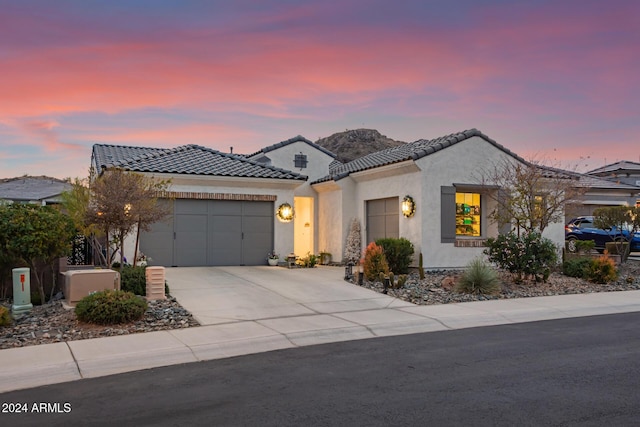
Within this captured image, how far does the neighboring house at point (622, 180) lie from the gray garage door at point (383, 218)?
47.2 ft

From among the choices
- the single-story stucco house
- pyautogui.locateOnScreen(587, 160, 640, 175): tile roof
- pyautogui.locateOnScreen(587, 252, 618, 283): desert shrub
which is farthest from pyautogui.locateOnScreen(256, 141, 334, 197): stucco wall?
pyautogui.locateOnScreen(587, 160, 640, 175): tile roof

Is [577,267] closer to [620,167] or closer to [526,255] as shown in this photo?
[526,255]

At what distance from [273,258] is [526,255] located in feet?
28.9

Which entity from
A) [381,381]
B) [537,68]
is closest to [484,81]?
[537,68]

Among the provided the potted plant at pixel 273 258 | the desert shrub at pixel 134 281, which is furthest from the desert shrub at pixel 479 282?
the desert shrub at pixel 134 281

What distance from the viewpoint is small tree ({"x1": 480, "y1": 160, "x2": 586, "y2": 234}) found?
1557 centimetres

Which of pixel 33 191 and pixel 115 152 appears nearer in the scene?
pixel 115 152

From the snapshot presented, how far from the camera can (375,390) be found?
5785mm

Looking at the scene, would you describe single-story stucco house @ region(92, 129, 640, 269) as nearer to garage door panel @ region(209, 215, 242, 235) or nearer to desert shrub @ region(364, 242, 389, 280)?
garage door panel @ region(209, 215, 242, 235)

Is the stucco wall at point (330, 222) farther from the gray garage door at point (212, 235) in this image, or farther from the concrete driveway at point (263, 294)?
the concrete driveway at point (263, 294)

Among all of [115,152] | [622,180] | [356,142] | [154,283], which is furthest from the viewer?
[356,142]

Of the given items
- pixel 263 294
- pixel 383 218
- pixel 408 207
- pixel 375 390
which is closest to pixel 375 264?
pixel 408 207

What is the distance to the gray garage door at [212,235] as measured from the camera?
58.1ft

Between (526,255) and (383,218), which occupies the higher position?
(383,218)
